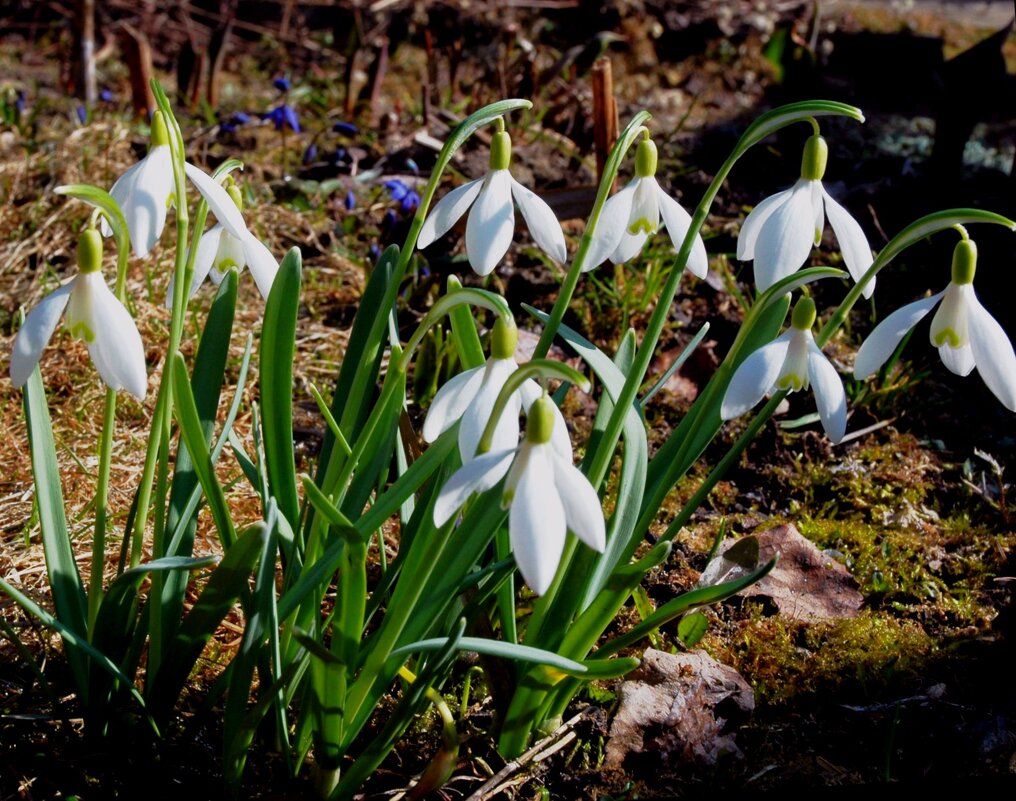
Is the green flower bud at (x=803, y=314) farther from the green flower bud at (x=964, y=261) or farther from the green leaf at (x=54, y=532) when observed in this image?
the green leaf at (x=54, y=532)

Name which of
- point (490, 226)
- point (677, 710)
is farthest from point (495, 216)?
point (677, 710)

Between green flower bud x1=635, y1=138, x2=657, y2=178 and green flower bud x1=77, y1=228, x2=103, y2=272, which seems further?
green flower bud x1=635, y1=138, x2=657, y2=178

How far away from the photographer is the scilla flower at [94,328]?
1.00m

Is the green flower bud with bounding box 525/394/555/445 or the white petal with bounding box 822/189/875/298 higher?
the white petal with bounding box 822/189/875/298

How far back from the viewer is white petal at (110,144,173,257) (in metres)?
1.05

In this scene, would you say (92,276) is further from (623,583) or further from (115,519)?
(115,519)

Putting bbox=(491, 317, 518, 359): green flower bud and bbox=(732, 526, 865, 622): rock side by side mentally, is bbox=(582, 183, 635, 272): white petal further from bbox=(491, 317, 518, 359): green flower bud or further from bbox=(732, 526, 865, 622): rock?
bbox=(732, 526, 865, 622): rock

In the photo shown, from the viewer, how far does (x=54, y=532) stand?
49.7 inches

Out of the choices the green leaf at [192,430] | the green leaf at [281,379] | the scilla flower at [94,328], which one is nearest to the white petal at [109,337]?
the scilla flower at [94,328]

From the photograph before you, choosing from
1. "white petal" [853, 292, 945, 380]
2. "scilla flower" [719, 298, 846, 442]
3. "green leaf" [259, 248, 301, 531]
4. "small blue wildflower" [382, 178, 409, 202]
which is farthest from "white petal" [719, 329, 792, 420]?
"small blue wildflower" [382, 178, 409, 202]

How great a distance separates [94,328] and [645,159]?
629 millimetres

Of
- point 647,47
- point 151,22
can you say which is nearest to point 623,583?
point 647,47

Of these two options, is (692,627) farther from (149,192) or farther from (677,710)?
(149,192)

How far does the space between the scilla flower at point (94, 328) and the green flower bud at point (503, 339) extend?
333 millimetres
